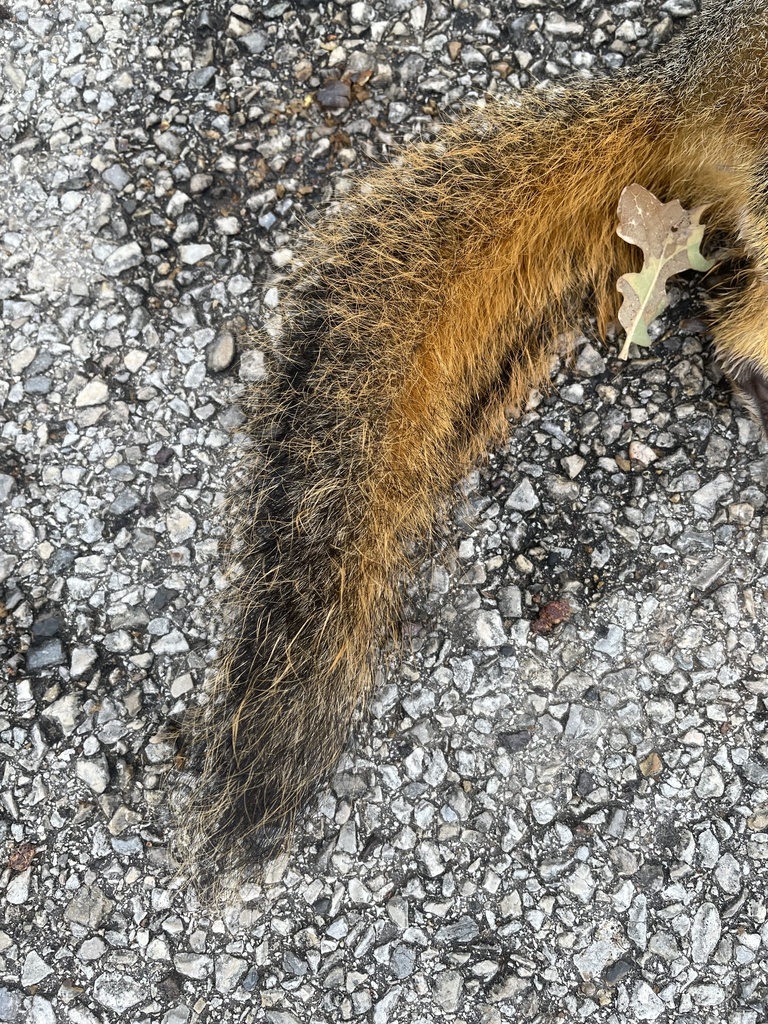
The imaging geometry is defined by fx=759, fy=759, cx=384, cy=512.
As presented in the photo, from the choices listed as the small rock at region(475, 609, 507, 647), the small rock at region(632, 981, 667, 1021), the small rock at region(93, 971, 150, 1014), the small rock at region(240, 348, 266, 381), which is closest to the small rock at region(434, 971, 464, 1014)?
the small rock at region(632, 981, 667, 1021)

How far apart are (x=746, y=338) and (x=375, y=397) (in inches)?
44.9

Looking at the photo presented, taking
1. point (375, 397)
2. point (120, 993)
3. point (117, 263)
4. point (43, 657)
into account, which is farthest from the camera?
point (117, 263)

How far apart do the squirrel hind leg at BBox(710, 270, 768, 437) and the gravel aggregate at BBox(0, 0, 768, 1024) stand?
0.07m

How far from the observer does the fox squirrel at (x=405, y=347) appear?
201cm

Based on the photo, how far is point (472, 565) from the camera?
7.74 ft

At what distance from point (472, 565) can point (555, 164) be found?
118 cm

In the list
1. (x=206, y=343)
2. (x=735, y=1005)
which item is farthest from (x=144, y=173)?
(x=735, y=1005)

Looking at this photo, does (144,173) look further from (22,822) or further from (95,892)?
(95,892)

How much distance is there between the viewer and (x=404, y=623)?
2.33m

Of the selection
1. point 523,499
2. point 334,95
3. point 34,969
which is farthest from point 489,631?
point 334,95

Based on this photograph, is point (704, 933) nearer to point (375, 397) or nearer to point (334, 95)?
point (375, 397)

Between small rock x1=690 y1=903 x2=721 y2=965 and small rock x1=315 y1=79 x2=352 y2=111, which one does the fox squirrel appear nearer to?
small rock x1=315 y1=79 x2=352 y2=111

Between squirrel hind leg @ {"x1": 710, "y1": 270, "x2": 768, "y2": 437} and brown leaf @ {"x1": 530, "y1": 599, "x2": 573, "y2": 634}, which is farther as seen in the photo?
brown leaf @ {"x1": 530, "y1": 599, "x2": 573, "y2": 634}

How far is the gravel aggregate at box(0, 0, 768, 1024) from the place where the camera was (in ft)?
7.26
